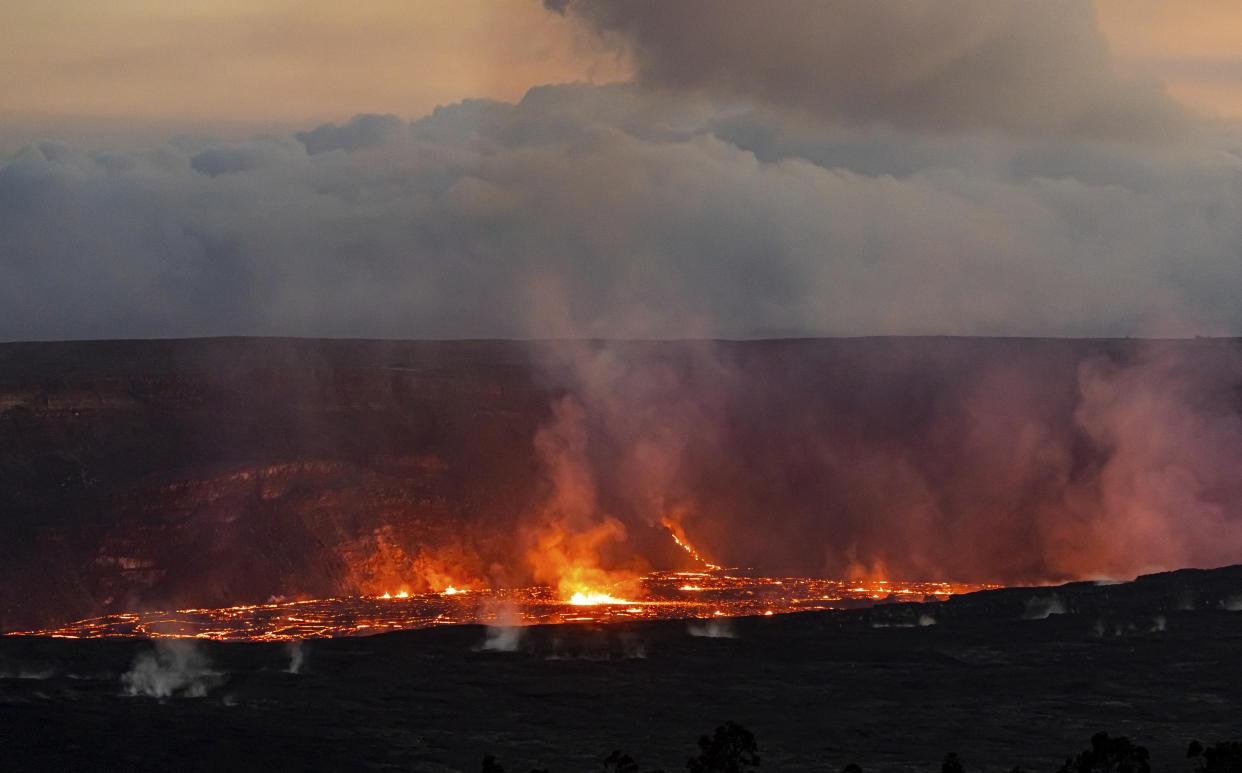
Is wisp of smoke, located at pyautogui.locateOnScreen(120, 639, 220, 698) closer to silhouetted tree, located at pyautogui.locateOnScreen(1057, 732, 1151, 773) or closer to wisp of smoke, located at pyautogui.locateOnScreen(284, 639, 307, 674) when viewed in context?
wisp of smoke, located at pyautogui.locateOnScreen(284, 639, 307, 674)

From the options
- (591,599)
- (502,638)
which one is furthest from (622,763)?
(591,599)

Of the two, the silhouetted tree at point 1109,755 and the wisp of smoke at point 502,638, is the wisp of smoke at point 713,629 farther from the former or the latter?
the silhouetted tree at point 1109,755

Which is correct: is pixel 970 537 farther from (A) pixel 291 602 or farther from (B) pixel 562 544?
(A) pixel 291 602

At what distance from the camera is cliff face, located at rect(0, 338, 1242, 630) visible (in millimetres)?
97250

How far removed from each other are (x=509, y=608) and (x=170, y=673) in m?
23.9

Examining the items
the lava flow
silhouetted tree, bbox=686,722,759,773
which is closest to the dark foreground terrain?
silhouetted tree, bbox=686,722,759,773

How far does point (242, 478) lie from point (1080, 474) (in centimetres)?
4935

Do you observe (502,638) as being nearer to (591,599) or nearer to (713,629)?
(713,629)

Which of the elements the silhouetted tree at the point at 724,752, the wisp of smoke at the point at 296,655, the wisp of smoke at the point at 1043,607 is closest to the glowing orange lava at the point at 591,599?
the wisp of smoke at the point at 1043,607

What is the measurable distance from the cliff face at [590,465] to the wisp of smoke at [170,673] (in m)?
19.0

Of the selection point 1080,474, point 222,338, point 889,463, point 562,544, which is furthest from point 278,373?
point 1080,474

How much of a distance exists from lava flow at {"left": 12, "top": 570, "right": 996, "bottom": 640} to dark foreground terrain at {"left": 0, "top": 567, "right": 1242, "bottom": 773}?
298 inches

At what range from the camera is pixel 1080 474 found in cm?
10912

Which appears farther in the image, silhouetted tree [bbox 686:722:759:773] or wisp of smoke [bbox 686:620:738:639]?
wisp of smoke [bbox 686:620:738:639]
